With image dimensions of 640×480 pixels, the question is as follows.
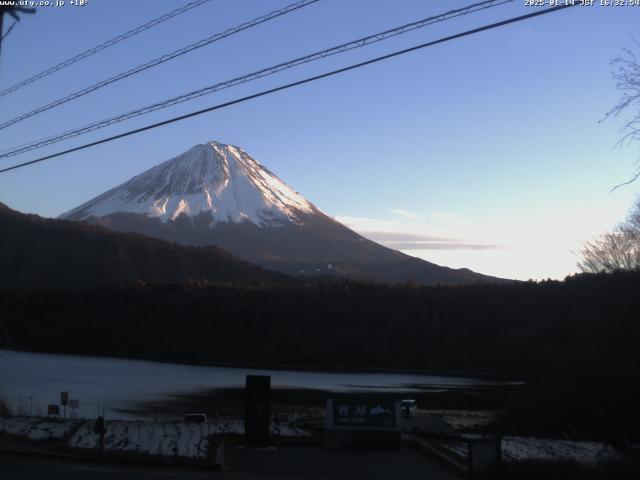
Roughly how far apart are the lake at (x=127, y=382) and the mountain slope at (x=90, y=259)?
3790cm

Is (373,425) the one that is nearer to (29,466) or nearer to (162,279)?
(29,466)

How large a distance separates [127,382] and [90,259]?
74743 mm

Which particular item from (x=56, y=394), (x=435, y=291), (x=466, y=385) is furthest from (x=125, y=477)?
(x=435, y=291)

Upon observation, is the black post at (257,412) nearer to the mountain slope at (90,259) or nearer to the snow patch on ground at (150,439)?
the snow patch on ground at (150,439)

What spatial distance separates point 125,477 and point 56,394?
38.0m

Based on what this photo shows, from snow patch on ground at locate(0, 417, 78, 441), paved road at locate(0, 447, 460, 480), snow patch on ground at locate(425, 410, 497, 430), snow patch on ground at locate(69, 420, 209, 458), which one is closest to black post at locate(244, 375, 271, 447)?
paved road at locate(0, 447, 460, 480)

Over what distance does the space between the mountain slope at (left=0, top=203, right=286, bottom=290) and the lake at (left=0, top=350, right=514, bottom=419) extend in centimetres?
3790

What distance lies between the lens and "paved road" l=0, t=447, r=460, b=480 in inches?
584

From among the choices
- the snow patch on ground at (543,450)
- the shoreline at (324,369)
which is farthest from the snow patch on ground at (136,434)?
the shoreline at (324,369)

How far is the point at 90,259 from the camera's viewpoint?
133000 millimetres

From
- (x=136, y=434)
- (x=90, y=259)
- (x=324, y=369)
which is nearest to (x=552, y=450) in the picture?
(x=136, y=434)

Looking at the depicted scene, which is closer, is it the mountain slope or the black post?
the black post

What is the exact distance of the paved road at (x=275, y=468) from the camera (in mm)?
14844

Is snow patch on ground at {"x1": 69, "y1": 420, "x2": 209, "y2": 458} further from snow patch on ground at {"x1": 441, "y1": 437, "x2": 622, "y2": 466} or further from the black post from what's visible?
snow patch on ground at {"x1": 441, "y1": 437, "x2": 622, "y2": 466}
